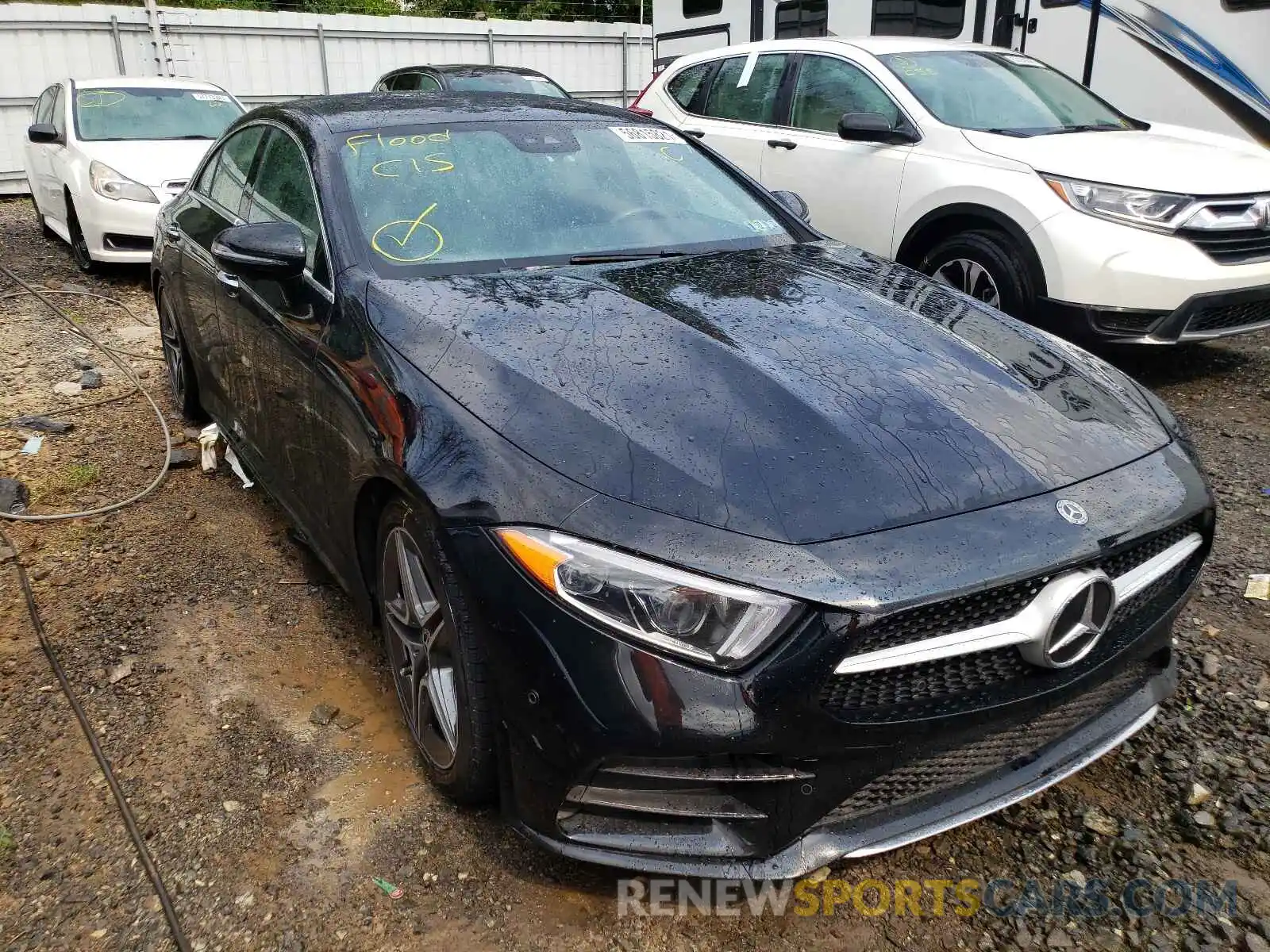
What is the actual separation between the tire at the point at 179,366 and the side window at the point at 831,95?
380 centimetres

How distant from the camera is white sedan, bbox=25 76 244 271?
7.48m

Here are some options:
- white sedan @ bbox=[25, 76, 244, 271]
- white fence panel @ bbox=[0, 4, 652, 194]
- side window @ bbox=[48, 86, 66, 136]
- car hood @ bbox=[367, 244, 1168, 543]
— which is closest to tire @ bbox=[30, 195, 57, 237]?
white sedan @ bbox=[25, 76, 244, 271]

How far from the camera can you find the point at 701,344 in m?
2.37

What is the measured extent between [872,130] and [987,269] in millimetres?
1042

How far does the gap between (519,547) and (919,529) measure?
729 millimetres

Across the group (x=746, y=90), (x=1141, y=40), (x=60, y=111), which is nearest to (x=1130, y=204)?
(x=746, y=90)

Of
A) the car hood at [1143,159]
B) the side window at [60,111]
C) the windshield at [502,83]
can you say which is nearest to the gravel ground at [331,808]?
the car hood at [1143,159]

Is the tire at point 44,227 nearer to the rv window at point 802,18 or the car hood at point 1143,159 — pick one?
the rv window at point 802,18

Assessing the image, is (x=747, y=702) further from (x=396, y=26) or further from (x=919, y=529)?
(x=396, y=26)

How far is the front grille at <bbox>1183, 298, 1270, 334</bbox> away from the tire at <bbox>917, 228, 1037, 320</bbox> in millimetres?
719

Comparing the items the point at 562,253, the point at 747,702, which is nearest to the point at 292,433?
the point at 562,253

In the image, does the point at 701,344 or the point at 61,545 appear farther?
the point at 61,545

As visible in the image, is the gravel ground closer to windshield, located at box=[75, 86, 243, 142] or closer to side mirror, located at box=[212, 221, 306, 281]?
side mirror, located at box=[212, 221, 306, 281]

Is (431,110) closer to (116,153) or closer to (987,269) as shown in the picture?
(987,269)
